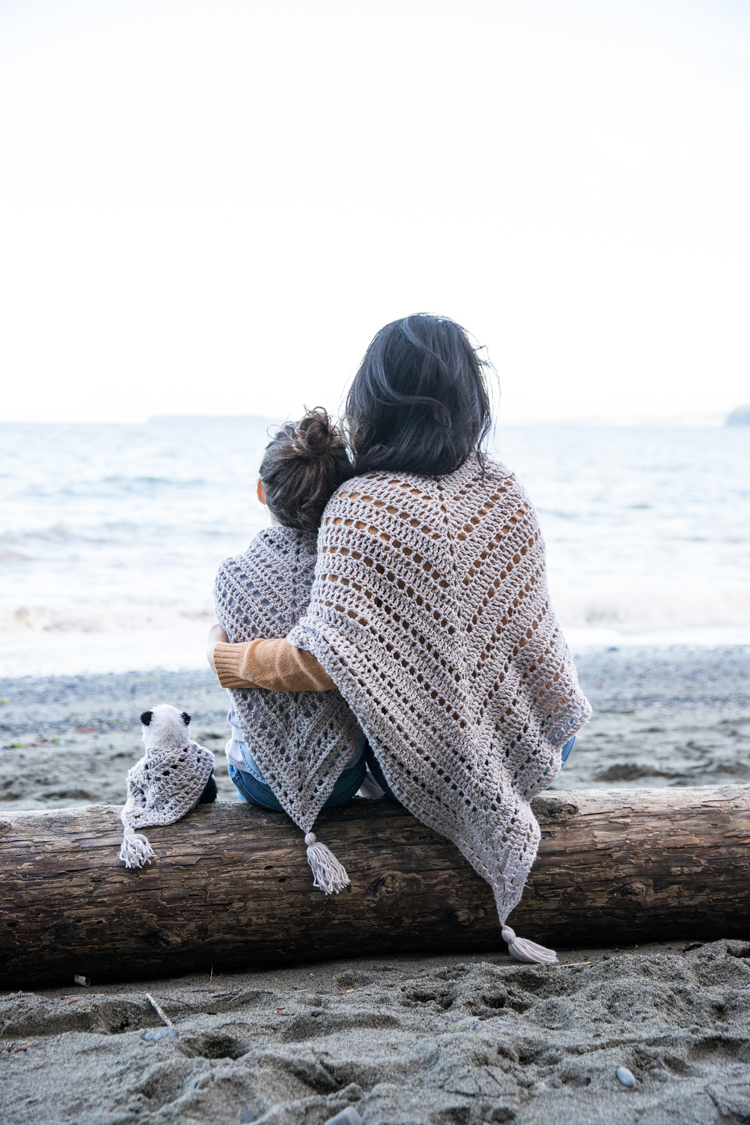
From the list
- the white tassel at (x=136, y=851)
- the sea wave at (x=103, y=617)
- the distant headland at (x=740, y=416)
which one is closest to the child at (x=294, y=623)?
the white tassel at (x=136, y=851)

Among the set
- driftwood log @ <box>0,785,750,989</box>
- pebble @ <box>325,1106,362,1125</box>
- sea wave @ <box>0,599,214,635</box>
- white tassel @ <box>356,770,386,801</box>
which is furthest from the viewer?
sea wave @ <box>0,599,214,635</box>

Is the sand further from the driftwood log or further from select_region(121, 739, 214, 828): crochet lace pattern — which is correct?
select_region(121, 739, 214, 828): crochet lace pattern

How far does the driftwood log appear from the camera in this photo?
7.14ft

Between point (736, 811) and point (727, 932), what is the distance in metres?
0.36

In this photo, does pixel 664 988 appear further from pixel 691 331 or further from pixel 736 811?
pixel 691 331

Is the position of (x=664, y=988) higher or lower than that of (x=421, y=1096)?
lower

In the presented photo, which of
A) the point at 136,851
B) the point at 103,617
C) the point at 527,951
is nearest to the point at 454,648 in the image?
the point at 527,951

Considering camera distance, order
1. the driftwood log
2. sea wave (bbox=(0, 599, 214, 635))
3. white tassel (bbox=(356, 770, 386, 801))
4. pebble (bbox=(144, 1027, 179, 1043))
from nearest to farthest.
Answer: pebble (bbox=(144, 1027, 179, 1043)) < the driftwood log < white tassel (bbox=(356, 770, 386, 801)) < sea wave (bbox=(0, 599, 214, 635))

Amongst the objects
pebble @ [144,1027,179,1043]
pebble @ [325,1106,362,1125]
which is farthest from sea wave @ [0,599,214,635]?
pebble @ [325,1106,362,1125]

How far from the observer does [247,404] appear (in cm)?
3922

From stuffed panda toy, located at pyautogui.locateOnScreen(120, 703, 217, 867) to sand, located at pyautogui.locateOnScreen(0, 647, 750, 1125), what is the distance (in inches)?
18.1

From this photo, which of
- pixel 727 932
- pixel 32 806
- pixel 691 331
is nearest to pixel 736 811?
pixel 727 932

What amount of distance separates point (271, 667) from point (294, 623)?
0.20m

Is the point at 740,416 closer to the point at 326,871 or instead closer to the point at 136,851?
the point at 326,871
